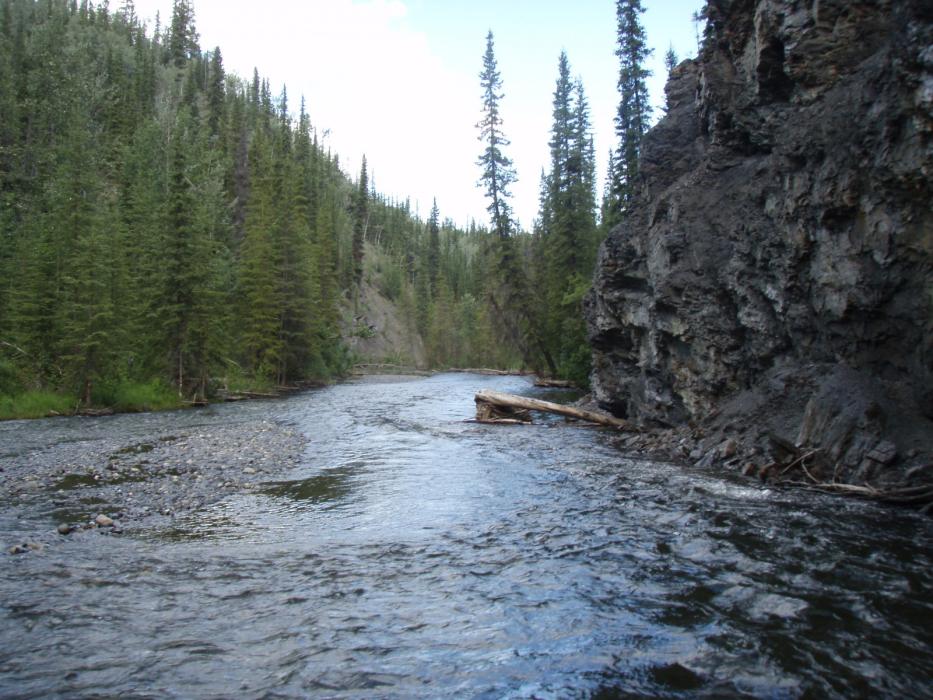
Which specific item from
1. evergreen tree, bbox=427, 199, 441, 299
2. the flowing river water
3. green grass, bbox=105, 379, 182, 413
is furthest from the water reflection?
evergreen tree, bbox=427, 199, 441, 299

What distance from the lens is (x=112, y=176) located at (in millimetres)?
60094

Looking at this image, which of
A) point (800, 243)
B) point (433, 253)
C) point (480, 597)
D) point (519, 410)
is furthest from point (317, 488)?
point (433, 253)

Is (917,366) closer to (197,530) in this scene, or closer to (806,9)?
(806,9)

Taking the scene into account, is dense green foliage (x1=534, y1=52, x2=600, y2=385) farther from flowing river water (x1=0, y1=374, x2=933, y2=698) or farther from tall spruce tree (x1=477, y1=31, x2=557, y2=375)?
flowing river water (x1=0, y1=374, x2=933, y2=698)

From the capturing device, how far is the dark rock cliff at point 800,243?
35.1ft

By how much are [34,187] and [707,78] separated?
188 ft

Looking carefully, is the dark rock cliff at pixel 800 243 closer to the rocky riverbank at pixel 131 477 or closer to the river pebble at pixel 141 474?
the river pebble at pixel 141 474

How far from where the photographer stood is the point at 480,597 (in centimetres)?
667

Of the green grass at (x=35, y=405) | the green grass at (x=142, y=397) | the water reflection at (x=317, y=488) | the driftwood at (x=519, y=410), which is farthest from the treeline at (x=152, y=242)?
the water reflection at (x=317, y=488)

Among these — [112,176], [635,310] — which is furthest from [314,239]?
[635,310]

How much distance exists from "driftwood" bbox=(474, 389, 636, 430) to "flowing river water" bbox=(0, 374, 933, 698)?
10.5 metres

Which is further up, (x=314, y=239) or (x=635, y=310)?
(x=314, y=239)

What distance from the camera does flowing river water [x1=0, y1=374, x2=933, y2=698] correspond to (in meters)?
4.92

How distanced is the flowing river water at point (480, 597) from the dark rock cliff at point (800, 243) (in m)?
3.04
